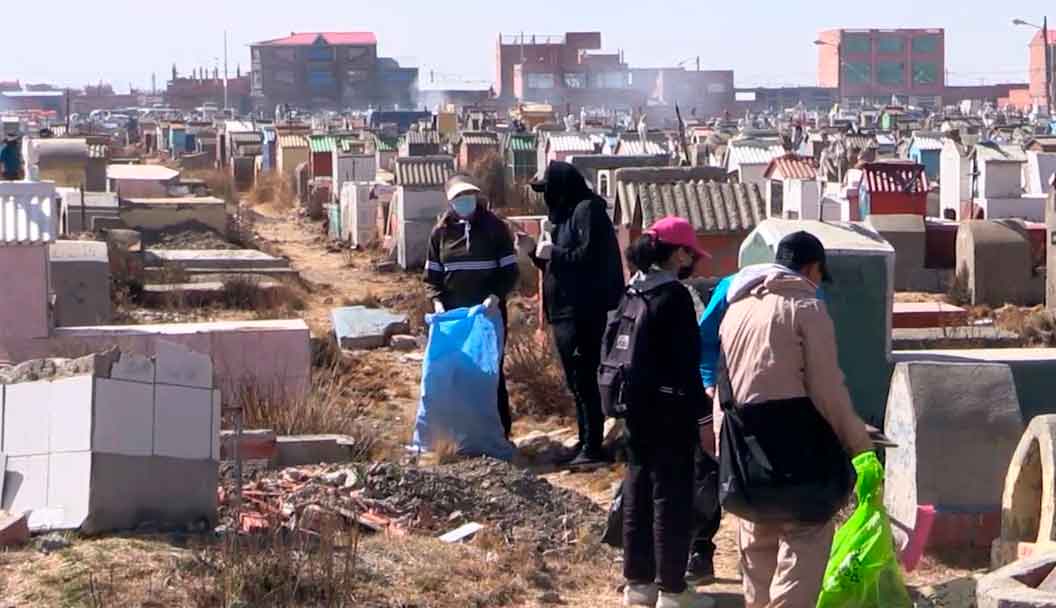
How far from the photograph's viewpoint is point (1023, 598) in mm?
4484

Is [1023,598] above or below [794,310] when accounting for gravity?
below

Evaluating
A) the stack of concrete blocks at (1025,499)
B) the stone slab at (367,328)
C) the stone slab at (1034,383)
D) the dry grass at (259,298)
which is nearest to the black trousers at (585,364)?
the stone slab at (1034,383)

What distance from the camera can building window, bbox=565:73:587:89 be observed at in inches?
4537

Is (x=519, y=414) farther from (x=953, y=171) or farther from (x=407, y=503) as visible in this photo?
(x=953, y=171)

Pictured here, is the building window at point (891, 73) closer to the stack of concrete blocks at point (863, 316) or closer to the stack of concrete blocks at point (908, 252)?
the stack of concrete blocks at point (908, 252)

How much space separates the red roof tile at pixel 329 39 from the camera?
126062 mm

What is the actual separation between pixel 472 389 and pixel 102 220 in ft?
37.4

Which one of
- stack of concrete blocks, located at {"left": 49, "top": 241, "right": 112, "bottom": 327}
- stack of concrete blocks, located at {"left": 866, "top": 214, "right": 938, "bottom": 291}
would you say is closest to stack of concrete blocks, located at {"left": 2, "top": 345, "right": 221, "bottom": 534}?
stack of concrete blocks, located at {"left": 49, "top": 241, "right": 112, "bottom": 327}

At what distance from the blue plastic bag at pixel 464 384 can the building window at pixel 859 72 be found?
117750 millimetres

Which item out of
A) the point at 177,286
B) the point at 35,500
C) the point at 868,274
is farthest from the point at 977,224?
the point at 35,500

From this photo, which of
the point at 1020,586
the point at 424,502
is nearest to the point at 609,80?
the point at 424,502

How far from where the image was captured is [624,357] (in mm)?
6129

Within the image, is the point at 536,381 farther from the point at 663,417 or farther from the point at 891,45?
the point at 891,45

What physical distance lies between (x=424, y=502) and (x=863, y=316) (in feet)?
7.44
